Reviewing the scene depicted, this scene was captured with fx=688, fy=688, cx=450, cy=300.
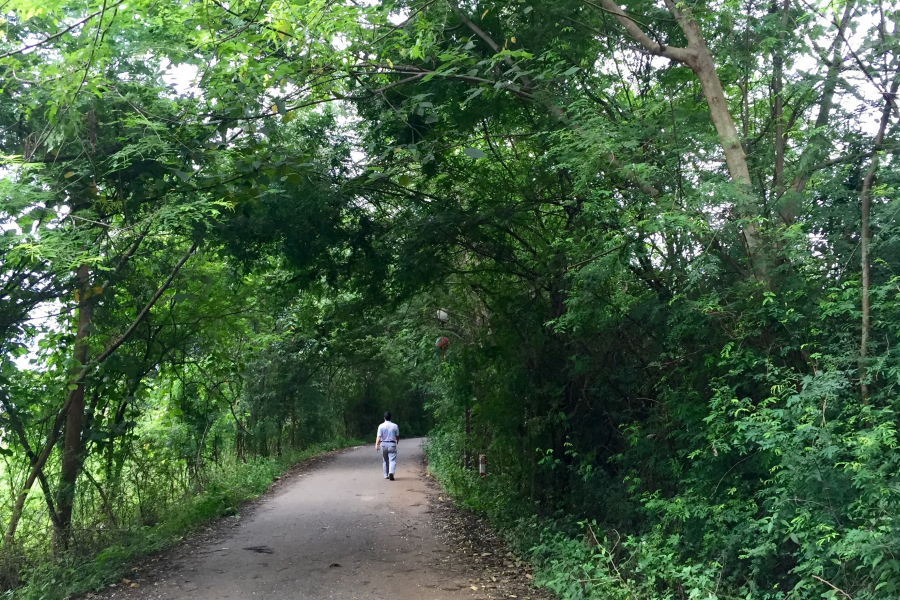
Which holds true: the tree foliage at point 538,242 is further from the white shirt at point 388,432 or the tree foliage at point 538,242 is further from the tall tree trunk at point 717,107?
the white shirt at point 388,432

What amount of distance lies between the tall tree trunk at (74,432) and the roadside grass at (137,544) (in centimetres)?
78

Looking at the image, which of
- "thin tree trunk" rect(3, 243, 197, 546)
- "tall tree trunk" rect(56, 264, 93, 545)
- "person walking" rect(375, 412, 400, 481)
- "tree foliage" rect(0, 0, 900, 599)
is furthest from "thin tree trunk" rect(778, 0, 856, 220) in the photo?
"person walking" rect(375, 412, 400, 481)

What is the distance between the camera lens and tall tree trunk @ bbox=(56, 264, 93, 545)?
898cm

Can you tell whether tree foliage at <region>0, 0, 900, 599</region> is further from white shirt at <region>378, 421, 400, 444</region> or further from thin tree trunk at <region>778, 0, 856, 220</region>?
white shirt at <region>378, 421, 400, 444</region>

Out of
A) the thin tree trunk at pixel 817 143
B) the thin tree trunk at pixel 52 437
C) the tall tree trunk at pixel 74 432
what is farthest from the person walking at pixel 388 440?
the thin tree trunk at pixel 817 143

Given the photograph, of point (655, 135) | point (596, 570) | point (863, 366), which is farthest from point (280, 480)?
point (863, 366)

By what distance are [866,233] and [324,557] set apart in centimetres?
748

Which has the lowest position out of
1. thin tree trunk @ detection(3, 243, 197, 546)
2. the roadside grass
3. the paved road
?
the paved road

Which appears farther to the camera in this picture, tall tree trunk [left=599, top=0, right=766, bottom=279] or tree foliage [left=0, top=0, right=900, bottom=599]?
tall tree trunk [left=599, top=0, right=766, bottom=279]

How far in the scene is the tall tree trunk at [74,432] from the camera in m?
8.98

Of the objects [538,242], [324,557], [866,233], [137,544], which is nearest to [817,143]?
[866,233]

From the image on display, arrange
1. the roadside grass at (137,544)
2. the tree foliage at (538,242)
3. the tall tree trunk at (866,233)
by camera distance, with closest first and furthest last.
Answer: the tall tree trunk at (866,233), the tree foliage at (538,242), the roadside grass at (137,544)

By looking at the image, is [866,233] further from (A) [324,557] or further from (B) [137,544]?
(B) [137,544]

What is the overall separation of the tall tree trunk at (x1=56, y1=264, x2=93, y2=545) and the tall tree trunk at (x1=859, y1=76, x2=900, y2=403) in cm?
830
